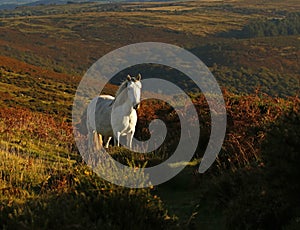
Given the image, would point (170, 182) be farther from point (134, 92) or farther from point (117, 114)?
point (117, 114)

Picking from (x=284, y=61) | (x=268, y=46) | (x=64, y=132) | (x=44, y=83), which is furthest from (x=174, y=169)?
(x=268, y=46)

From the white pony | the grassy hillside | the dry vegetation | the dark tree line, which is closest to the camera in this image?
the dry vegetation

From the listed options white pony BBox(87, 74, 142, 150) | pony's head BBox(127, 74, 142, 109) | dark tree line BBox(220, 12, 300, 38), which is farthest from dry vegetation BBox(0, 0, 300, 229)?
dark tree line BBox(220, 12, 300, 38)

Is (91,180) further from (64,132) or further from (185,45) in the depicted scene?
(185,45)

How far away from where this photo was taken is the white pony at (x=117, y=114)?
34.9 feet

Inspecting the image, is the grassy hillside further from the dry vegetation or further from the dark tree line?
the dry vegetation

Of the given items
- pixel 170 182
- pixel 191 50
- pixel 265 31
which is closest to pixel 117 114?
pixel 170 182

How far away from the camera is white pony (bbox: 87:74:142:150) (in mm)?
10625

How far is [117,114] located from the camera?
1148cm

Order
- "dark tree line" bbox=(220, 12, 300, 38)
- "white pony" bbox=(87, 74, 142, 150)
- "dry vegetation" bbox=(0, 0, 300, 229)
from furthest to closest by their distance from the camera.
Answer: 1. "dark tree line" bbox=(220, 12, 300, 38)
2. "white pony" bbox=(87, 74, 142, 150)
3. "dry vegetation" bbox=(0, 0, 300, 229)

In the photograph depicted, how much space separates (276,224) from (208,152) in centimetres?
382

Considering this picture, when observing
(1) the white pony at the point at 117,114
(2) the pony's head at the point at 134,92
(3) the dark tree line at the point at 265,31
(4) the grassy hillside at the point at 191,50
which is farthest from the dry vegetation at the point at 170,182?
(3) the dark tree line at the point at 265,31

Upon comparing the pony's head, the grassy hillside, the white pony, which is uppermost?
the pony's head

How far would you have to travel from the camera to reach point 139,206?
20.3ft
